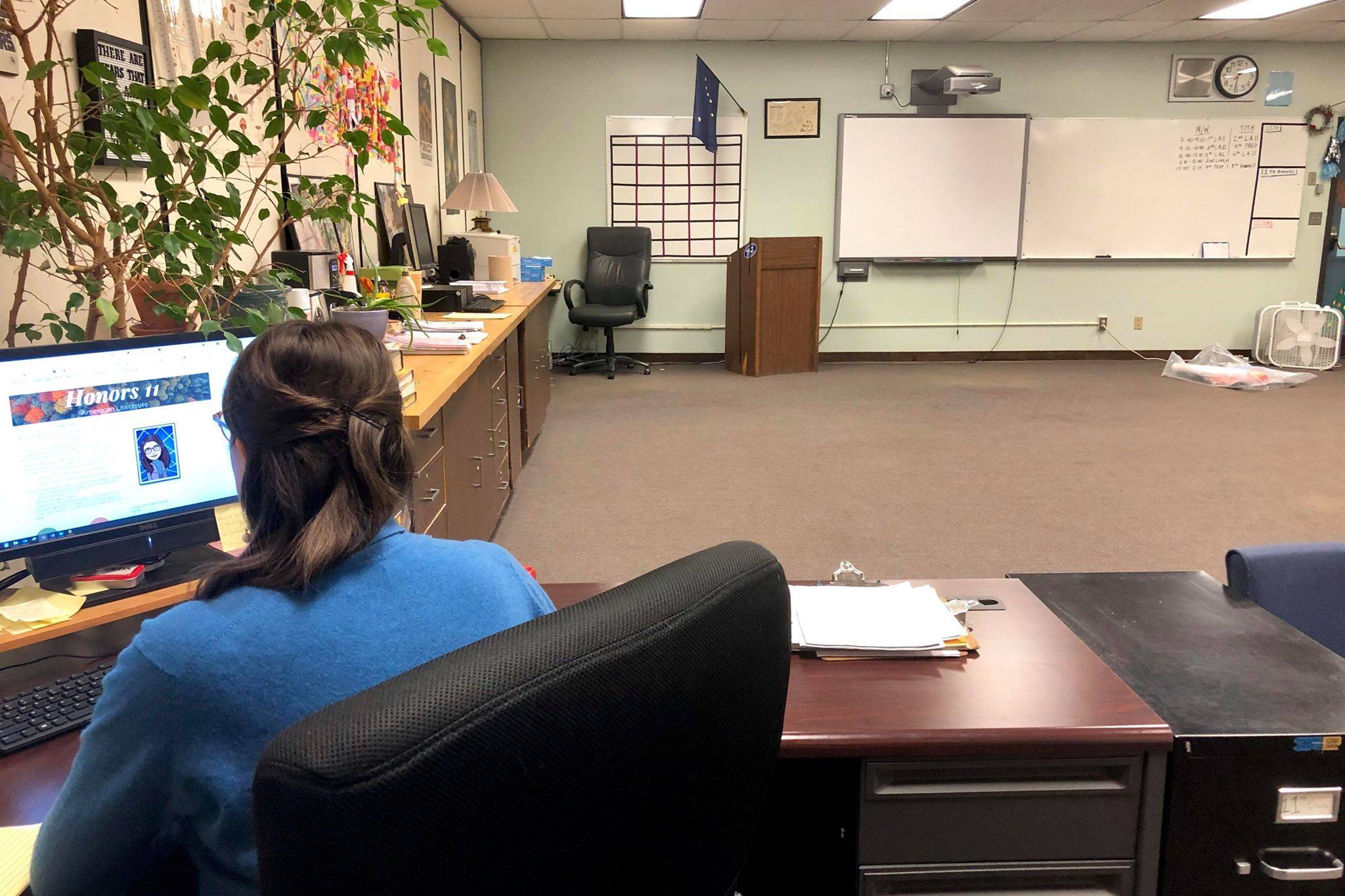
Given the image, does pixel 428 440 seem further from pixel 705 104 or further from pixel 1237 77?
pixel 1237 77

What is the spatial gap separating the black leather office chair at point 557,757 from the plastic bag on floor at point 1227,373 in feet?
21.7

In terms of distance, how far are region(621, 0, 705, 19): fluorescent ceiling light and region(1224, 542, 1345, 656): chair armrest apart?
493 cm

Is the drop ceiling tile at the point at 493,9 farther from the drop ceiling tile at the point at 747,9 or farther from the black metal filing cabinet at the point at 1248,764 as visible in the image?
Result: the black metal filing cabinet at the point at 1248,764

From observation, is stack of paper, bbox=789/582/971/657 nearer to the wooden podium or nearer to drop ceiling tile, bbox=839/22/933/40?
the wooden podium

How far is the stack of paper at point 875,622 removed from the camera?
129 centimetres

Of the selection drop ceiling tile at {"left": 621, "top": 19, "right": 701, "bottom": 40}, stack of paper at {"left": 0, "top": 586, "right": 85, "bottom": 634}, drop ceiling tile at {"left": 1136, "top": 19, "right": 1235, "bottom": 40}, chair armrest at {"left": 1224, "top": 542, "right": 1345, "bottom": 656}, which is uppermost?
drop ceiling tile at {"left": 1136, "top": 19, "right": 1235, "bottom": 40}

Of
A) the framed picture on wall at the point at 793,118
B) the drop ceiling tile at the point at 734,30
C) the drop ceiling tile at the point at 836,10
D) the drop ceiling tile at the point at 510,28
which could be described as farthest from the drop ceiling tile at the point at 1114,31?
the drop ceiling tile at the point at 510,28

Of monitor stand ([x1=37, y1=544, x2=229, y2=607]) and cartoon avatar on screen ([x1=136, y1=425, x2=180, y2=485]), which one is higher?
cartoon avatar on screen ([x1=136, y1=425, x2=180, y2=485])

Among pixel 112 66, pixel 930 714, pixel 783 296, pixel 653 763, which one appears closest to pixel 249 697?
pixel 653 763

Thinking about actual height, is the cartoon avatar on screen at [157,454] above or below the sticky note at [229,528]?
above

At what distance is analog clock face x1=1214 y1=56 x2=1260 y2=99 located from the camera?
6.89 metres

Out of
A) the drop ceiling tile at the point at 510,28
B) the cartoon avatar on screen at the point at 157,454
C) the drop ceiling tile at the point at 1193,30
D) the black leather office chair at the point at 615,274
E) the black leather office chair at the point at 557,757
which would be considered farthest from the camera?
the black leather office chair at the point at 615,274

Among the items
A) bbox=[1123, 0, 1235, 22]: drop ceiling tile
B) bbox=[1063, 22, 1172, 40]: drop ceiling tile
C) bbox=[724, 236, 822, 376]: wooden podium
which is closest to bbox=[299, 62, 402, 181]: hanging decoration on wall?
bbox=[724, 236, 822, 376]: wooden podium

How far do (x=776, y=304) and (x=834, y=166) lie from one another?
46.1 inches
